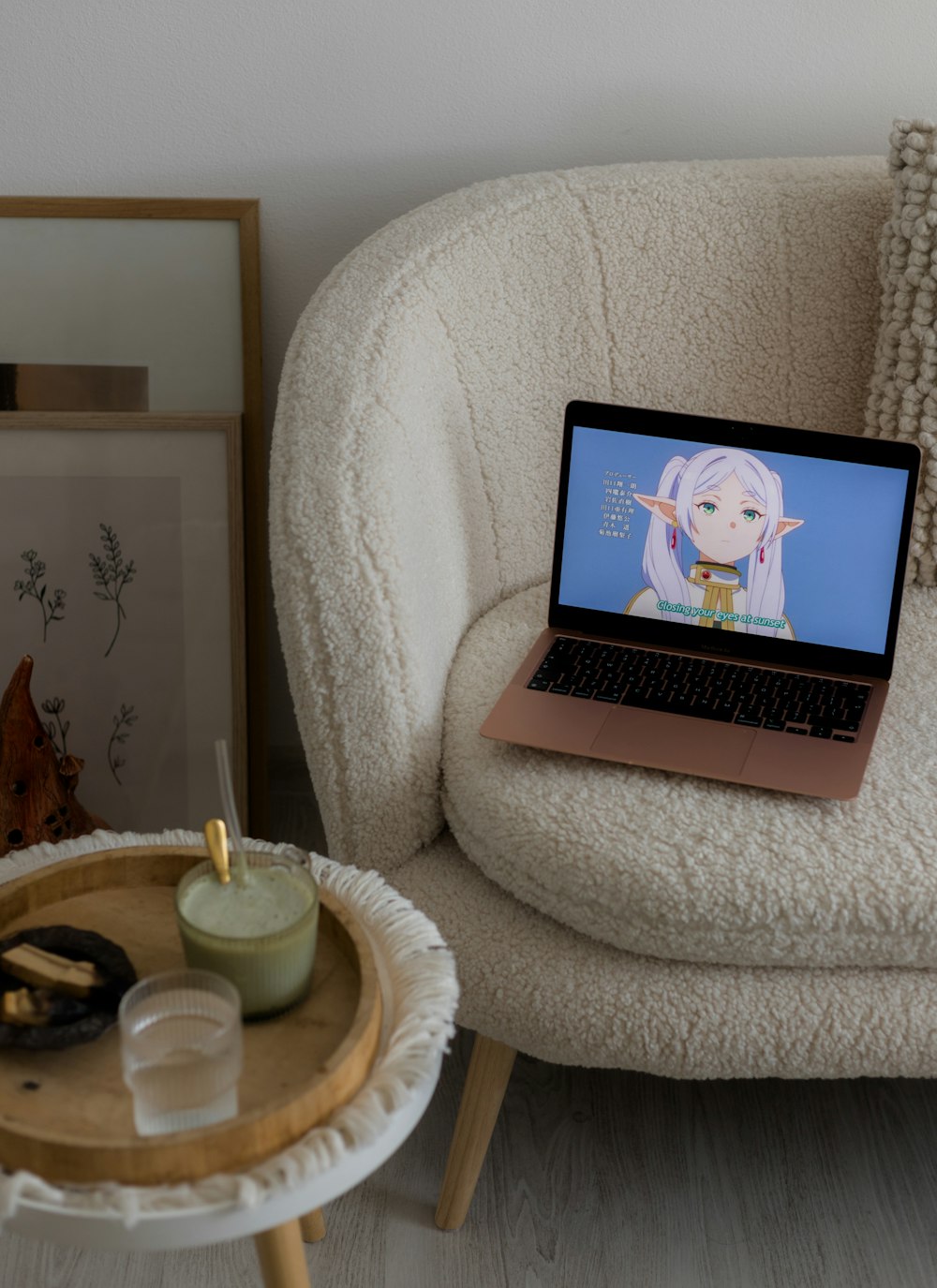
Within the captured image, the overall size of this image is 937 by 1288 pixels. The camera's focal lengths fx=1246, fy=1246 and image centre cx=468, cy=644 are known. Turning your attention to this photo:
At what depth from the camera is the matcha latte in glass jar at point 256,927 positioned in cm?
71

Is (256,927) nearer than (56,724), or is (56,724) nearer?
(256,927)

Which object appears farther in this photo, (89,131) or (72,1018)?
(89,131)

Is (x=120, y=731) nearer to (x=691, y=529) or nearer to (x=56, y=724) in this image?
(x=56, y=724)

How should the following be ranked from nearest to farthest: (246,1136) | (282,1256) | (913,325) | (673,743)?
(246,1136) < (282,1256) < (673,743) < (913,325)

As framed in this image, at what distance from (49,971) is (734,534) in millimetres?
767

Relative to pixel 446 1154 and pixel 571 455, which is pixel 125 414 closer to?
pixel 571 455

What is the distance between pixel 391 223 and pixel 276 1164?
98 cm

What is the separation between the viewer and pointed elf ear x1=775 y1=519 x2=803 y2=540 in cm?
120

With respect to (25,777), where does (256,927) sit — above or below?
above

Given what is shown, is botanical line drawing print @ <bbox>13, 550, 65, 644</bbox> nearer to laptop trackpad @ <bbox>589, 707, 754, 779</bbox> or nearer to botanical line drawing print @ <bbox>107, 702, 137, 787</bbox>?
botanical line drawing print @ <bbox>107, 702, 137, 787</bbox>

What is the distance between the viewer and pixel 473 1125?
111 centimetres

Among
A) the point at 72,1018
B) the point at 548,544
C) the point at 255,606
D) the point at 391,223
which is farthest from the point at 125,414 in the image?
the point at 72,1018

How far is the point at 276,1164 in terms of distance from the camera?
25.4 inches

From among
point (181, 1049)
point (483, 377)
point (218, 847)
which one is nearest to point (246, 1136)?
point (181, 1049)
